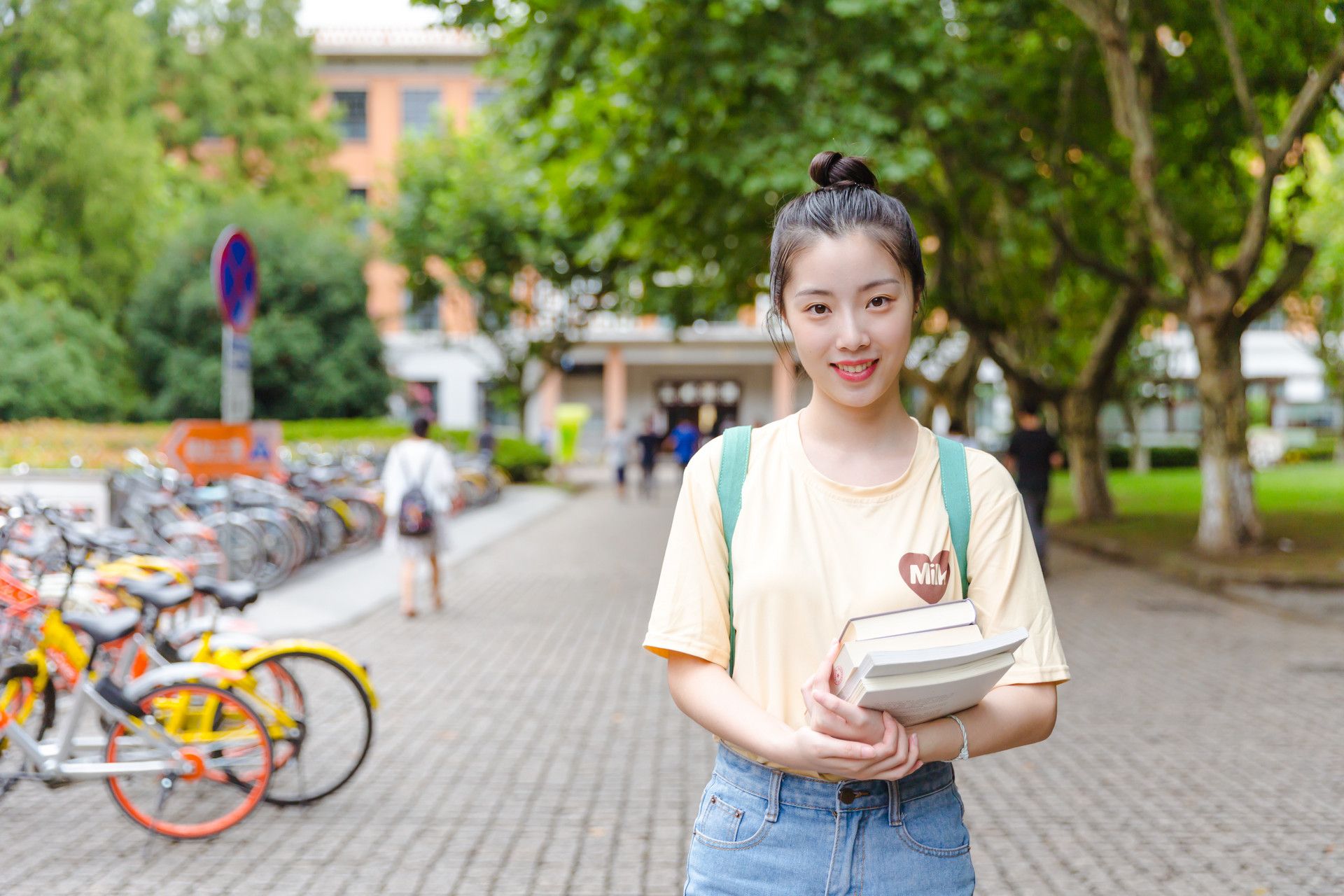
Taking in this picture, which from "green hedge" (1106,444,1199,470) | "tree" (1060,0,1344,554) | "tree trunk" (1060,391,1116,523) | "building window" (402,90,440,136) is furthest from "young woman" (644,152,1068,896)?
"building window" (402,90,440,136)

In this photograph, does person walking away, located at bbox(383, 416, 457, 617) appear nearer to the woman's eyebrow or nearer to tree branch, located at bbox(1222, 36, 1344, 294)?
tree branch, located at bbox(1222, 36, 1344, 294)

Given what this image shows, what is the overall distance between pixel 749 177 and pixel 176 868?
827 cm

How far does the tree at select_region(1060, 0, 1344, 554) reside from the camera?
1277cm

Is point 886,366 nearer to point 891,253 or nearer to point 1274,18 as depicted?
point 891,253

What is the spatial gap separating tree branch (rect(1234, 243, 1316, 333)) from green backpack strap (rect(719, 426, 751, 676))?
1394cm

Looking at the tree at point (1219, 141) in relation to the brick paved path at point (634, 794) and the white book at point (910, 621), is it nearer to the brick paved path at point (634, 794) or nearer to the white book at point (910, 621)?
the brick paved path at point (634, 794)

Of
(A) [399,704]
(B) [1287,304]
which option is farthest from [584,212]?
Answer: (B) [1287,304]

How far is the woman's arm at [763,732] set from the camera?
1607 millimetres

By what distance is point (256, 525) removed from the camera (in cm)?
1192

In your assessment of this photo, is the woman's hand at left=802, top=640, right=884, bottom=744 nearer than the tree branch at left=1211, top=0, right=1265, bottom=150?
Yes

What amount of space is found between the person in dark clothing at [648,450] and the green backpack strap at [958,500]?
25375 mm

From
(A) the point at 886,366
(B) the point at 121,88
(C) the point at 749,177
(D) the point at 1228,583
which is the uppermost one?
(B) the point at 121,88

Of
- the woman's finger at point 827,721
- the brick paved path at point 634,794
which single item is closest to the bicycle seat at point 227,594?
the brick paved path at point 634,794

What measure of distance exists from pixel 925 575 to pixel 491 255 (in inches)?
1150
